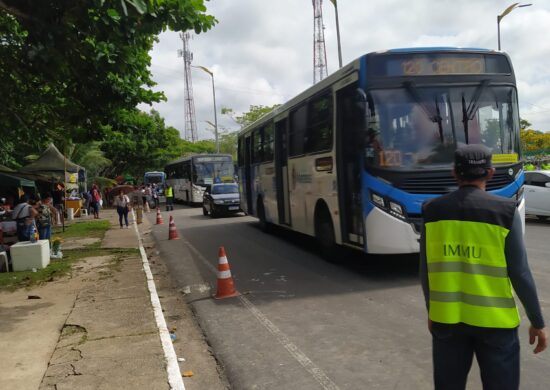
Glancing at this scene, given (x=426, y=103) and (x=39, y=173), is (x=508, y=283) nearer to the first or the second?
(x=426, y=103)

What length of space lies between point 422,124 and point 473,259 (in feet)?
17.2

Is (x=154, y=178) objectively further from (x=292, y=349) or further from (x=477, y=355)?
(x=477, y=355)

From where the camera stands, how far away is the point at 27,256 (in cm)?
1080

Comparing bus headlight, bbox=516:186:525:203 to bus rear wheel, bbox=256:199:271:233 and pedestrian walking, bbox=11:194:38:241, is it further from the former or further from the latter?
pedestrian walking, bbox=11:194:38:241

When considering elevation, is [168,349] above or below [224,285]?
below

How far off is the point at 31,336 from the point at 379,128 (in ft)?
17.8

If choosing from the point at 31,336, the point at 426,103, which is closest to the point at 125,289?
the point at 31,336

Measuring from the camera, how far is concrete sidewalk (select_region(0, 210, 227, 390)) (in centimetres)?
466

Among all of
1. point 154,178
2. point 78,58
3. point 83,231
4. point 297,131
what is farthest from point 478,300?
point 154,178

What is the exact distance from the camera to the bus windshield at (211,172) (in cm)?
3266

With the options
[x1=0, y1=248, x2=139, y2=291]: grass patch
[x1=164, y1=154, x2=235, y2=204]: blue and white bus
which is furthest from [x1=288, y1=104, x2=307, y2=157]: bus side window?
[x1=164, y1=154, x2=235, y2=204]: blue and white bus

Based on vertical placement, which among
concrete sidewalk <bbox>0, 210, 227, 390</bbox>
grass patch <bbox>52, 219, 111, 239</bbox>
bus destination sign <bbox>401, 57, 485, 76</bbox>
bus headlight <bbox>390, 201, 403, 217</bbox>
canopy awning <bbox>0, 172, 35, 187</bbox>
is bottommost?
concrete sidewalk <bbox>0, 210, 227, 390</bbox>

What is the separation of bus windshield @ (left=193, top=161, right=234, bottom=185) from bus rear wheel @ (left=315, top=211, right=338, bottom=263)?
23.1 metres

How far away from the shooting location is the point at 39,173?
22.6 metres
